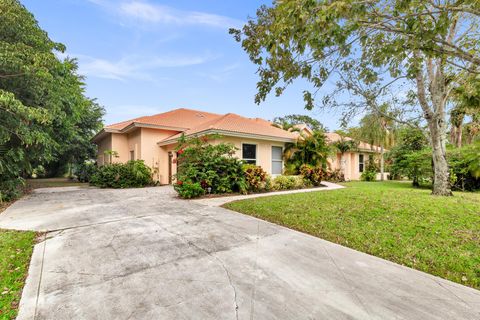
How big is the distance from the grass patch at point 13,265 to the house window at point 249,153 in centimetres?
939

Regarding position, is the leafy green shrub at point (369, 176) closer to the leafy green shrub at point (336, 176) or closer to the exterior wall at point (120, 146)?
the leafy green shrub at point (336, 176)

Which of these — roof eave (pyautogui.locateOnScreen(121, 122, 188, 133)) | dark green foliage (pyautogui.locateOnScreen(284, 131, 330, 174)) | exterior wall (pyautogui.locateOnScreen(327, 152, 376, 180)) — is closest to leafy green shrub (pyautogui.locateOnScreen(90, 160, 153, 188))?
roof eave (pyautogui.locateOnScreen(121, 122, 188, 133))

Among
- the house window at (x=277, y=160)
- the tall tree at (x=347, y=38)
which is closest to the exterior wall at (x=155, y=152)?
the house window at (x=277, y=160)

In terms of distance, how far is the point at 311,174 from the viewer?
43.6ft

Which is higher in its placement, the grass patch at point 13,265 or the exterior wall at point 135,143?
the exterior wall at point 135,143

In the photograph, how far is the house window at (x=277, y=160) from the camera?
13.9 metres

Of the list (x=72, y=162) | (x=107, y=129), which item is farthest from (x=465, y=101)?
(x=72, y=162)

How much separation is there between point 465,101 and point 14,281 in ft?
19.8

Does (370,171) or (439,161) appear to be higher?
(439,161)

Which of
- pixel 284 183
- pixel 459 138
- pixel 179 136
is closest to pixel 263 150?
pixel 284 183

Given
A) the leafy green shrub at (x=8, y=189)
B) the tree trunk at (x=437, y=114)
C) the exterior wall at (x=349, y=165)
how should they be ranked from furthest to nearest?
the exterior wall at (x=349, y=165) < the tree trunk at (x=437, y=114) < the leafy green shrub at (x=8, y=189)

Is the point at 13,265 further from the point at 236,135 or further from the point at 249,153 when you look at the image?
the point at 249,153

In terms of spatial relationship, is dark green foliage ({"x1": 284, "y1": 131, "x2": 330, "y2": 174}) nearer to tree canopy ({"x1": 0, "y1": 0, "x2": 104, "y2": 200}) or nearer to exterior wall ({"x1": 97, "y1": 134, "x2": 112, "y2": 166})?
tree canopy ({"x1": 0, "y1": 0, "x2": 104, "y2": 200})

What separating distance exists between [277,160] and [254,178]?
4418mm
